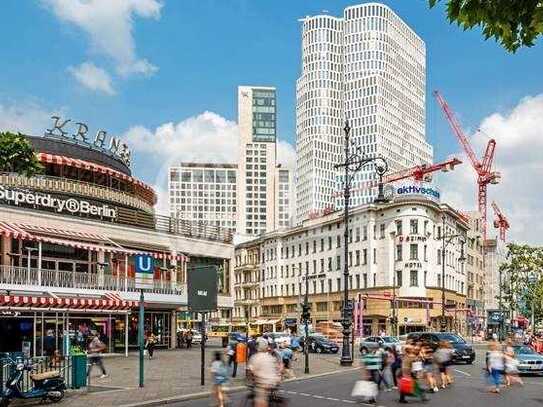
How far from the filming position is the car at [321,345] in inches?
2306

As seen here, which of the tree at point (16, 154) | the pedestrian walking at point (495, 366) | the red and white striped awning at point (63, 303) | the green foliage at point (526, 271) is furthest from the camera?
the green foliage at point (526, 271)

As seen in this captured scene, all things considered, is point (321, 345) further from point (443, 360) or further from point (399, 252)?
point (399, 252)

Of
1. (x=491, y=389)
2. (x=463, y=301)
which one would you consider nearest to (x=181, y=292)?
(x=491, y=389)

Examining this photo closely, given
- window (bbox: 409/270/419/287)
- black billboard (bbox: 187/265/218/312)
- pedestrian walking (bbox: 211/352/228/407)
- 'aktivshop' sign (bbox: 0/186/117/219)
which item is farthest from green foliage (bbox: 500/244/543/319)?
pedestrian walking (bbox: 211/352/228/407)

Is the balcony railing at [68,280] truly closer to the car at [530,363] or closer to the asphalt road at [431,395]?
the asphalt road at [431,395]

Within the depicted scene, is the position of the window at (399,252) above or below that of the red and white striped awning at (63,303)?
above

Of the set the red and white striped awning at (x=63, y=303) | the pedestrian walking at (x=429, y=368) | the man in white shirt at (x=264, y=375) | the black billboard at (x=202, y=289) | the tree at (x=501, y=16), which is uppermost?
the tree at (x=501, y=16)

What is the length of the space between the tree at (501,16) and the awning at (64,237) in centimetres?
3291

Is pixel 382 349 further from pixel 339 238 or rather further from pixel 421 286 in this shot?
pixel 339 238

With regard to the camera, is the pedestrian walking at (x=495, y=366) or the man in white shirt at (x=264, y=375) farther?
the pedestrian walking at (x=495, y=366)

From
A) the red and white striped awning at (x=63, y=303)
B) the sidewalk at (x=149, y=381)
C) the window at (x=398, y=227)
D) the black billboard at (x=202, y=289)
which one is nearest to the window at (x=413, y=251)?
the window at (x=398, y=227)

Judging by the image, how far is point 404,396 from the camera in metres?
22.0

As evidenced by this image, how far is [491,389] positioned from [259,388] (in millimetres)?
12423

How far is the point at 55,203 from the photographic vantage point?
4519cm
